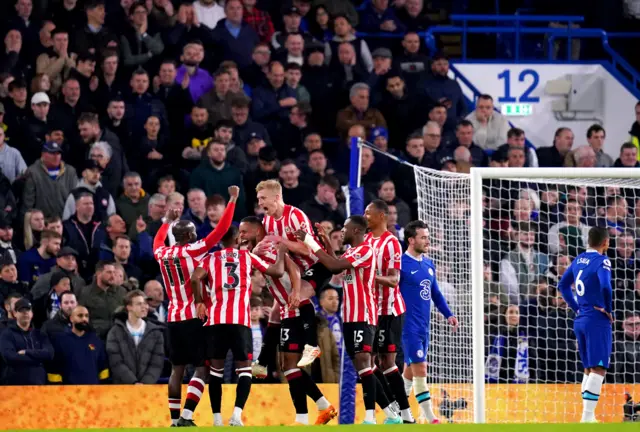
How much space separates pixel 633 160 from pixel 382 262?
6357 mm

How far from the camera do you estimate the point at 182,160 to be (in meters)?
16.2

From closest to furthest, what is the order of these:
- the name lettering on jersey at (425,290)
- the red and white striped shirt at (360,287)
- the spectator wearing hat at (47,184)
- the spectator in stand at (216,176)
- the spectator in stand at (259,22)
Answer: the red and white striped shirt at (360,287)
the name lettering on jersey at (425,290)
the spectator wearing hat at (47,184)
the spectator in stand at (216,176)
the spectator in stand at (259,22)

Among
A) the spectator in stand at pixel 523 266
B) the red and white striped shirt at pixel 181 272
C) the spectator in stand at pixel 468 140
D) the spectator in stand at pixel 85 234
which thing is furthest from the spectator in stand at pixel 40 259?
the spectator in stand at pixel 468 140

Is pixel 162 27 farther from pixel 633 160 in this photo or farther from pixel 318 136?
pixel 633 160

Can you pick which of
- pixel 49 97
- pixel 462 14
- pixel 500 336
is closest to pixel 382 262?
pixel 500 336

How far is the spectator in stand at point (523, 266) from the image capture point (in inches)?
569

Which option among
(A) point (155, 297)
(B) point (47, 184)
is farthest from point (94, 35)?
(A) point (155, 297)

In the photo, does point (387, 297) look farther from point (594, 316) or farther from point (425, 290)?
point (594, 316)

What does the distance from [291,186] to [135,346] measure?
3.00 meters

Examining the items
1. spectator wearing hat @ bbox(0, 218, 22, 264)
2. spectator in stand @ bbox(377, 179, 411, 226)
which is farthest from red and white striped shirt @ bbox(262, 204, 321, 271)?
spectator in stand @ bbox(377, 179, 411, 226)

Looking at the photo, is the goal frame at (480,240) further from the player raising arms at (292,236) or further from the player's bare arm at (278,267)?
the player's bare arm at (278,267)

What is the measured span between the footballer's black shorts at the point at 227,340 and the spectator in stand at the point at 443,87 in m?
7.31

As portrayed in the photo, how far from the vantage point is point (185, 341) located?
1131 centimetres

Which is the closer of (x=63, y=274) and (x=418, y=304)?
(x=418, y=304)
